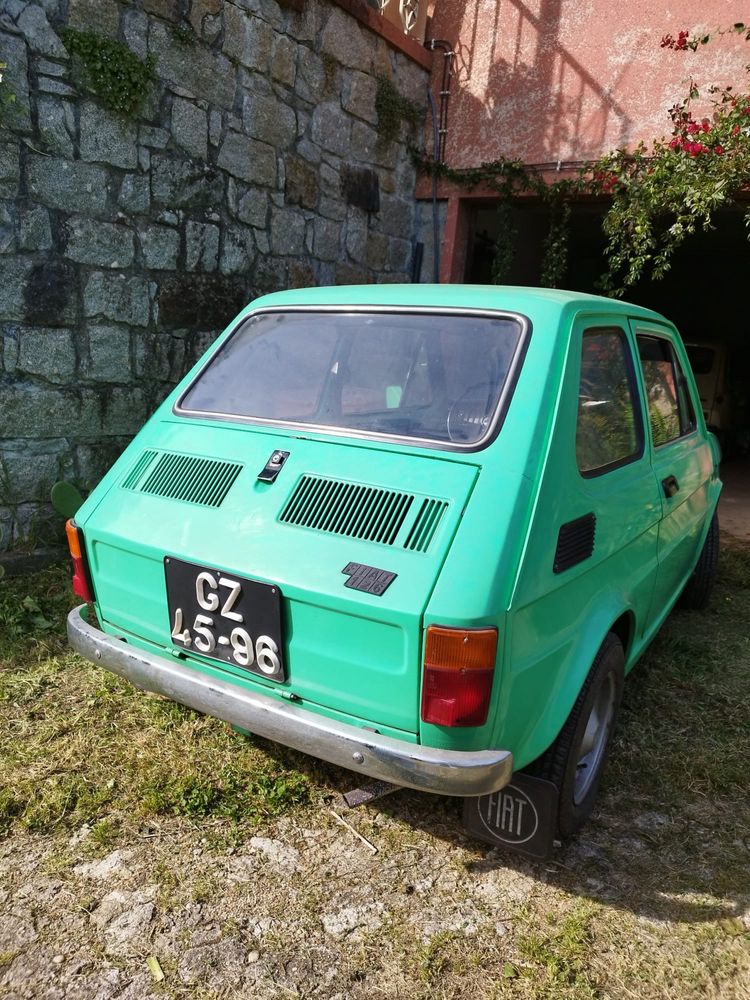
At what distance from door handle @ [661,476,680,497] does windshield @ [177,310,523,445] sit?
1.11 m

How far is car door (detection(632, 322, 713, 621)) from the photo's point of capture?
3119 mm

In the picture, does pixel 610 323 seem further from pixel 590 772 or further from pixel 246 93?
pixel 246 93

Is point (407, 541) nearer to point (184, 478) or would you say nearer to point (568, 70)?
point (184, 478)

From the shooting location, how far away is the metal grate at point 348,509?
2113mm

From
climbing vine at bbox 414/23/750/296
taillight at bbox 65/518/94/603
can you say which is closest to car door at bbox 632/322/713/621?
taillight at bbox 65/518/94/603

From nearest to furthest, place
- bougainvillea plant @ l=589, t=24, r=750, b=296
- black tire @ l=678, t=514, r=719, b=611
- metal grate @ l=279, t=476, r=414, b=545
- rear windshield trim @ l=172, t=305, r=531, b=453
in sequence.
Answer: metal grate @ l=279, t=476, r=414, b=545 → rear windshield trim @ l=172, t=305, r=531, b=453 → black tire @ l=678, t=514, r=719, b=611 → bougainvillea plant @ l=589, t=24, r=750, b=296

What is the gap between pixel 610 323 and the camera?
2791 millimetres

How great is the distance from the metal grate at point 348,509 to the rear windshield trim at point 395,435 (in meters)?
0.22

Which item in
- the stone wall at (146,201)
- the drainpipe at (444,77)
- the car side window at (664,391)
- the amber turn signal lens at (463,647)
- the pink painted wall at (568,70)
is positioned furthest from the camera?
the drainpipe at (444,77)

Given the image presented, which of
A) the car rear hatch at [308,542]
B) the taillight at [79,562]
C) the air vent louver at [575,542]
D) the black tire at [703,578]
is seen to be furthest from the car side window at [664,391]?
the taillight at [79,562]

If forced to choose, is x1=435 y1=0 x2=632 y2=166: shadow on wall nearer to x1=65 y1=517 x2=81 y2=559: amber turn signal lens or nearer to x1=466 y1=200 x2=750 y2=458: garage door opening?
x1=466 y1=200 x2=750 y2=458: garage door opening

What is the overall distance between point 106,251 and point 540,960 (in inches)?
175

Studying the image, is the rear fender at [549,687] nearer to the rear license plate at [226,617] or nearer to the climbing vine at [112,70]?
the rear license plate at [226,617]

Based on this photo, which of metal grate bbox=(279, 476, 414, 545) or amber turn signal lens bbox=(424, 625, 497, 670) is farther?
metal grate bbox=(279, 476, 414, 545)
